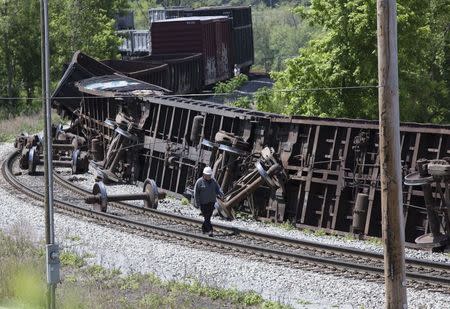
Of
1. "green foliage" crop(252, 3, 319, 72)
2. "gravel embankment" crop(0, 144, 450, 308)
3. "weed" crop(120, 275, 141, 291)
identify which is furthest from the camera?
"green foliage" crop(252, 3, 319, 72)

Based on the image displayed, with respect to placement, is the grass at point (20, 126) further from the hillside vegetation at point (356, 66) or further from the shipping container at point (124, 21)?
the shipping container at point (124, 21)

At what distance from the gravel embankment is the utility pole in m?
1.39

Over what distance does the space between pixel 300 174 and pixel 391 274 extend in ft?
29.5

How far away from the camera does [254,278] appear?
15.1 meters

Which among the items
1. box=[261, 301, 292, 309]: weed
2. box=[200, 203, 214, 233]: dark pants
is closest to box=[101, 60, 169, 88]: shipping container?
box=[200, 203, 214, 233]: dark pants

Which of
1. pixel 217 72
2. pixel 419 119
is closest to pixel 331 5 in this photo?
pixel 419 119

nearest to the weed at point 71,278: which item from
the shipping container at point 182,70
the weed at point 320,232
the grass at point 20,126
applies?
the weed at point 320,232

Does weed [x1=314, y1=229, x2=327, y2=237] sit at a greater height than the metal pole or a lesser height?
lesser

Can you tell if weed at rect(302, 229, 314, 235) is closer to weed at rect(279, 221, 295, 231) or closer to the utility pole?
weed at rect(279, 221, 295, 231)

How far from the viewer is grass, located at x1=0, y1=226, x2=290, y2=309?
13.4 metres

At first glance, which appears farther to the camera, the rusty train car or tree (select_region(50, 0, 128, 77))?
tree (select_region(50, 0, 128, 77))

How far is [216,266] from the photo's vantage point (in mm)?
16016

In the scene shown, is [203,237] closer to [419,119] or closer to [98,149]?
[98,149]

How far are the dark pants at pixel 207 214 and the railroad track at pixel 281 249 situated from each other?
0.91 feet
